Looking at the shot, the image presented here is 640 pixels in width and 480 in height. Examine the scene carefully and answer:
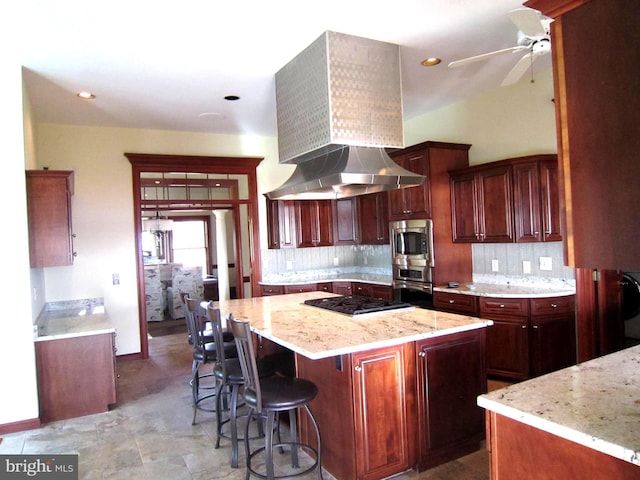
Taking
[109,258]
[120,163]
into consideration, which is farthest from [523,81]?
[109,258]

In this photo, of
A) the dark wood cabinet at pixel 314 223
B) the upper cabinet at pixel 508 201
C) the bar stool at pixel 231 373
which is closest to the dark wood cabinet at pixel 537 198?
the upper cabinet at pixel 508 201

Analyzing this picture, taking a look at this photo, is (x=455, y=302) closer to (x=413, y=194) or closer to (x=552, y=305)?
(x=552, y=305)

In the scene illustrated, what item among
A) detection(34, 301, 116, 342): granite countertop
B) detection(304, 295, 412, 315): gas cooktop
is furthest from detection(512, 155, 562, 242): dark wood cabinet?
detection(34, 301, 116, 342): granite countertop

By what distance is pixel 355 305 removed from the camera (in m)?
3.35

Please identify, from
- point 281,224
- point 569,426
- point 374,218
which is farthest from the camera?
point 281,224

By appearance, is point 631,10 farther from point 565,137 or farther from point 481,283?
point 481,283

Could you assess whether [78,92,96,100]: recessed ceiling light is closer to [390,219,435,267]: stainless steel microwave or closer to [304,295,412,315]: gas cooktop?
[304,295,412,315]: gas cooktop

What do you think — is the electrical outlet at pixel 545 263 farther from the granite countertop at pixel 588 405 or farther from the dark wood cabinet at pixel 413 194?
the granite countertop at pixel 588 405

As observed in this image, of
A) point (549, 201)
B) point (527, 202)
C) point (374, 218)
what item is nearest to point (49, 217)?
point (374, 218)

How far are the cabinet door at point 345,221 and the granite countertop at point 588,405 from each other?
4760 mm

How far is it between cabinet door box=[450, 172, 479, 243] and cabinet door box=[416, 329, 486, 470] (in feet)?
6.73

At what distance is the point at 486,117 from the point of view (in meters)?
4.92

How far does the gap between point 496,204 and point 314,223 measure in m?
2.85

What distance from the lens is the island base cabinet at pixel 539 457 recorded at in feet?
4.06
